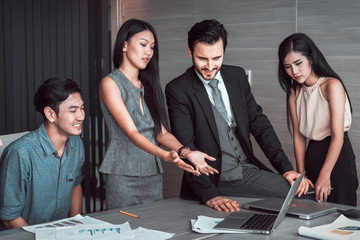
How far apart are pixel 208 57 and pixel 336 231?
3.60ft

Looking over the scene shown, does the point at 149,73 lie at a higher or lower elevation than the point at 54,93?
higher

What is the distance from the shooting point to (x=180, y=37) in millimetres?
4551

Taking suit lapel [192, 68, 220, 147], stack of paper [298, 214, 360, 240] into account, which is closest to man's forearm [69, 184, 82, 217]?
suit lapel [192, 68, 220, 147]

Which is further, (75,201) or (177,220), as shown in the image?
(75,201)

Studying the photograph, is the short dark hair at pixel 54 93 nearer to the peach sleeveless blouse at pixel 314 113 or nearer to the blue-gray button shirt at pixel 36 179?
the blue-gray button shirt at pixel 36 179

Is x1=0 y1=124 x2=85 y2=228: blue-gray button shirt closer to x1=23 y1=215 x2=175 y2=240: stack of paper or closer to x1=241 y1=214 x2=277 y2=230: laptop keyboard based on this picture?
x1=23 y1=215 x2=175 y2=240: stack of paper

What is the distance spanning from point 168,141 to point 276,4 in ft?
6.01

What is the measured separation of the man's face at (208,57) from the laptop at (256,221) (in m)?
0.81

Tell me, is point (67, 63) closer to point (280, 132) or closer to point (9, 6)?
point (9, 6)

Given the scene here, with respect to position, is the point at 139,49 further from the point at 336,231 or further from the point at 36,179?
the point at 336,231

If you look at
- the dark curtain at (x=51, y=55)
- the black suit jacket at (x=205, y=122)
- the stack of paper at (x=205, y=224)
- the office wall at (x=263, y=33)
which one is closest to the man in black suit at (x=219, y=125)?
the black suit jacket at (x=205, y=122)

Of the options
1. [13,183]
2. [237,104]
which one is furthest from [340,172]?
[13,183]

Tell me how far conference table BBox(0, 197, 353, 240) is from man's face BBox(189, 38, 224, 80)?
0.69 meters

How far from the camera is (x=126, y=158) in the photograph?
269cm
